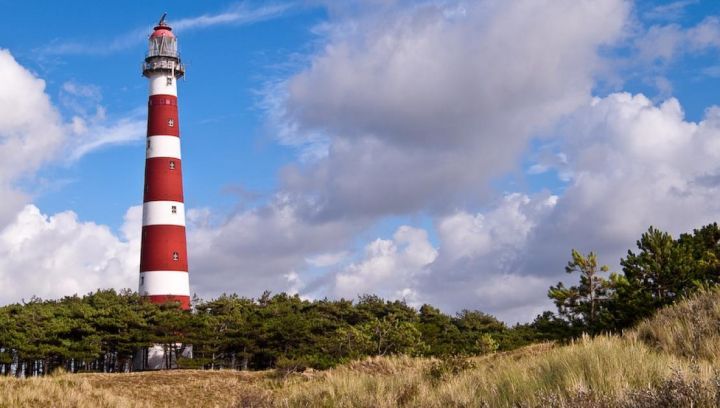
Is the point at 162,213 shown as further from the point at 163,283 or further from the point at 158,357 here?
the point at 158,357

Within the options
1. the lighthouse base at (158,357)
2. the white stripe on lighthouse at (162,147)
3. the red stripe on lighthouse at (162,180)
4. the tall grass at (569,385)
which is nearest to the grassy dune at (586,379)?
the tall grass at (569,385)

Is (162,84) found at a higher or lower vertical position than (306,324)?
higher

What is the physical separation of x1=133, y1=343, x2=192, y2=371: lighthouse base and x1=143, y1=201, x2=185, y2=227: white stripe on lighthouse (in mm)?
11987

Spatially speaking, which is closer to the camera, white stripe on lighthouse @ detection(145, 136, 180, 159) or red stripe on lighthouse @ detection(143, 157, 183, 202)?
red stripe on lighthouse @ detection(143, 157, 183, 202)

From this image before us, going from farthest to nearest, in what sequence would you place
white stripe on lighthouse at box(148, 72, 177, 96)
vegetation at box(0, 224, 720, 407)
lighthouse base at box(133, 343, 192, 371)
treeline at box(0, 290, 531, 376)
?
lighthouse base at box(133, 343, 192, 371)
white stripe on lighthouse at box(148, 72, 177, 96)
treeline at box(0, 290, 531, 376)
vegetation at box(0, 224, 720, 407)

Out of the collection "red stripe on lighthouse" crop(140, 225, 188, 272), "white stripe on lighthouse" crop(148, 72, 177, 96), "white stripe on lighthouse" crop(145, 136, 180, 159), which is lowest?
"red stripe on lighthouse" crop(140, 225, 188, 272)

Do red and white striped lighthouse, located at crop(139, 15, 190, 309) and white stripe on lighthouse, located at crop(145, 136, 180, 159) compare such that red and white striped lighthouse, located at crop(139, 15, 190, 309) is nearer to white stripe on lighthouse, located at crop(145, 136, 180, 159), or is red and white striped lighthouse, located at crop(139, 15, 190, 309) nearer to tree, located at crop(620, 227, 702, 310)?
white stripe on lighthouse, located at crop(145, 136, 180, 159)

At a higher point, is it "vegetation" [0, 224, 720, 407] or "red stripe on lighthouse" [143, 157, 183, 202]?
"red stripe on lighthouse" [143, 157, 183, 202]

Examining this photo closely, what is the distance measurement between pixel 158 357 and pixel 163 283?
9945 mm

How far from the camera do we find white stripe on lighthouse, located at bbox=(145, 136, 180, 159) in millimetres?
56250

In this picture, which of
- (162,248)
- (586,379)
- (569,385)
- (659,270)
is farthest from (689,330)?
(162,248)

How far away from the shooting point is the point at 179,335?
58.7m

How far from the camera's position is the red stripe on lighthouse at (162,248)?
54.3 metres

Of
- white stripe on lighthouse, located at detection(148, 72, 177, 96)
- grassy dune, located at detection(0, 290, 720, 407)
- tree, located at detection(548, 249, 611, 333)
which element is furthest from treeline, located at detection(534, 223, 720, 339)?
white stripe on lighthouse, located at detection(148, 72, 177, 96)
